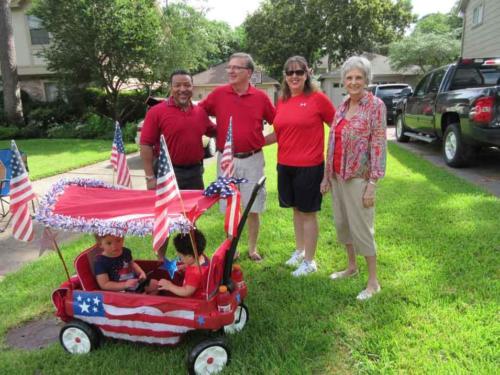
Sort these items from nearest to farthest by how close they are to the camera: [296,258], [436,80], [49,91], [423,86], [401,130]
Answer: [296,258] < [436,80] < [423,86] < [401,130] < [49,91]

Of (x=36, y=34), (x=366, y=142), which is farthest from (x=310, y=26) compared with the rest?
(x=366, y=142)

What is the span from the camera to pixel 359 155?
336cm

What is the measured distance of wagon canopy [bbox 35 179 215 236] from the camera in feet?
8.36

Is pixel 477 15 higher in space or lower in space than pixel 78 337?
higher

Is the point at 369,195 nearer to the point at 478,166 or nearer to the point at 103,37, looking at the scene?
the point at 478,166

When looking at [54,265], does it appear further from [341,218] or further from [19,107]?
[19,107]

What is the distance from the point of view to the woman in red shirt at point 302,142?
373cm

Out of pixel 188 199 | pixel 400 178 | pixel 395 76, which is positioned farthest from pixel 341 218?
pixel 395 76

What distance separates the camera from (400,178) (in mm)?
7617

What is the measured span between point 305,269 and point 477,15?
15.4 meters

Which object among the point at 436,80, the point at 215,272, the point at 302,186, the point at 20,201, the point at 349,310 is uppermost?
the point at 436,80

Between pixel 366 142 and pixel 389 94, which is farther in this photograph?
pixel 389 94

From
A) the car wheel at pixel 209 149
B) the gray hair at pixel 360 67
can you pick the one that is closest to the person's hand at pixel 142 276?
the gray hair at pixel 360 67

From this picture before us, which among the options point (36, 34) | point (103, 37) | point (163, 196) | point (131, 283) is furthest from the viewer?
point (36, 34)
